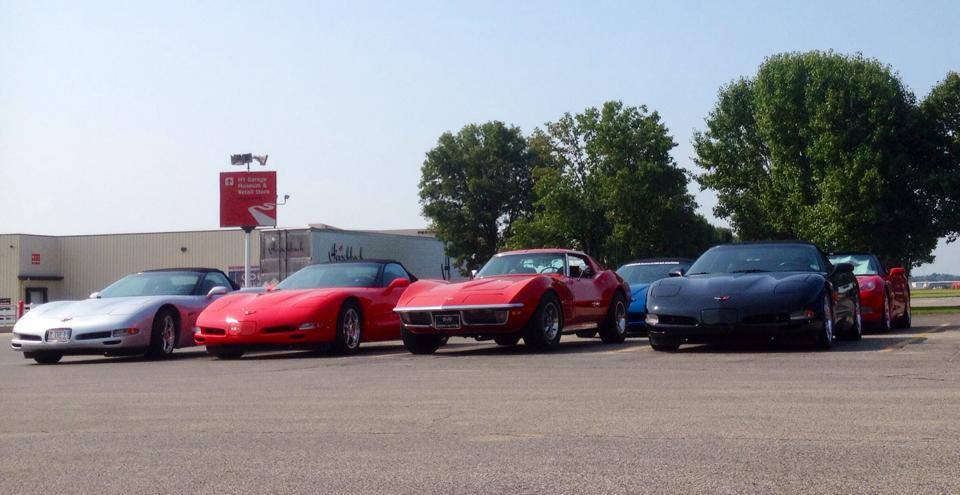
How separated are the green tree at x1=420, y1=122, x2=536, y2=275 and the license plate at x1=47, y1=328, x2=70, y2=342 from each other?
70.6m

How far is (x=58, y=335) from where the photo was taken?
48.5ft

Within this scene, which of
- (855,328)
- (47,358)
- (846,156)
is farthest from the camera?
(846,156)

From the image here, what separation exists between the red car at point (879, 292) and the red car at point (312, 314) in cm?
697

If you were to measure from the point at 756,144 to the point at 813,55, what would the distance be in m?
6.53

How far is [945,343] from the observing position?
13.8 meters

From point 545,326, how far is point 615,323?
2.49 meters

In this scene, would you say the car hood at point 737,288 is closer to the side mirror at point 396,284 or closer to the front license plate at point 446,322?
the front license plate at point 446,322

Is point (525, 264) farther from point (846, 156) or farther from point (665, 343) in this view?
point (846, 156)

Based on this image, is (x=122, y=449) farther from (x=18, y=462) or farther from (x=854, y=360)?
(x=854, y=360)

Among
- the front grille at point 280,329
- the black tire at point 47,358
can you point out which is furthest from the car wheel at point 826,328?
the black tire at point 47,358

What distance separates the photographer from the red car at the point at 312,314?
1436cm

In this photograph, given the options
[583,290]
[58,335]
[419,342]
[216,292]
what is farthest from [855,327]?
[58,335]

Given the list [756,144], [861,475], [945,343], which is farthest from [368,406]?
[756,144]

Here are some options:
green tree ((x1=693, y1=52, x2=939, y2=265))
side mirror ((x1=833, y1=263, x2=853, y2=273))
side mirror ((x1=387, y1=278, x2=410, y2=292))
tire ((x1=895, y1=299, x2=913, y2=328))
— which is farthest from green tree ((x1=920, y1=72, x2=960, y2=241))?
side mirror ((x1=387, y1=278, x2=410, y2=292))
